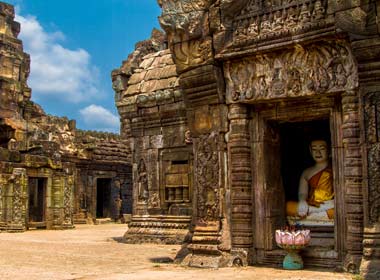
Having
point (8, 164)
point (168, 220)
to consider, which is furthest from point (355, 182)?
point (8, 164)

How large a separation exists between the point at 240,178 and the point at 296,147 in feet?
6.87

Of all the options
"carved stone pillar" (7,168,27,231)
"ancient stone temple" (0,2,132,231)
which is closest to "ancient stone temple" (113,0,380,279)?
"carved stone pillar" (7,168,27,231)

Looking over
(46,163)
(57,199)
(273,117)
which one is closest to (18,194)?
(46,163)

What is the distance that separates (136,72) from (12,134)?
453 inches

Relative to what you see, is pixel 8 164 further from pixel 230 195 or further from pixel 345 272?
pixel 345 272

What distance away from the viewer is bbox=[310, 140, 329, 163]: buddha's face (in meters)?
9.66

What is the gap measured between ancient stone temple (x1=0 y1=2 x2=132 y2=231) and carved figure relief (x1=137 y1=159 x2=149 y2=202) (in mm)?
7786

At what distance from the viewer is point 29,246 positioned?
46.1 feet

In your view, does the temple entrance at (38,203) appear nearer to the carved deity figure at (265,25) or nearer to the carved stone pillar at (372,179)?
the carved deity figure at (265,25)

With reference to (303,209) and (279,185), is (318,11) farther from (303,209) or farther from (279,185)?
(303,209)

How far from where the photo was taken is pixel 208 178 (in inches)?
372

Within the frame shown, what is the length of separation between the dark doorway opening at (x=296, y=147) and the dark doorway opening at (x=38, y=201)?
48.9 ft

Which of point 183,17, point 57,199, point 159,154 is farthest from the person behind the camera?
point 57,199

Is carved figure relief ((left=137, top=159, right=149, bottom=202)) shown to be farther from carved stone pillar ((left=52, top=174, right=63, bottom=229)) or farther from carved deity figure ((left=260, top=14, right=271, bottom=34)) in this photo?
carved stone pillar ((left=52, top=174, right=63, bottom=229))
